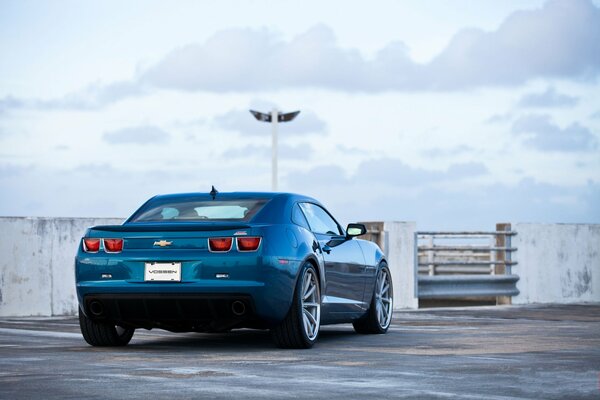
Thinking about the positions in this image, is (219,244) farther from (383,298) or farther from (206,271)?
(383,298)

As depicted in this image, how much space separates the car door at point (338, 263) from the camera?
450 inches

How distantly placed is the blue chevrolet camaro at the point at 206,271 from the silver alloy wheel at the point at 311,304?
1 centimetres

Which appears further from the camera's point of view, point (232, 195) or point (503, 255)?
point (503, 255)

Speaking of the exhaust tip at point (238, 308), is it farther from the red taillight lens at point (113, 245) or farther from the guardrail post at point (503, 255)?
the guardrail post at point (503, 255)

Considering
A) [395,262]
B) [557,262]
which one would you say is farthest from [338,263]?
[557,262]

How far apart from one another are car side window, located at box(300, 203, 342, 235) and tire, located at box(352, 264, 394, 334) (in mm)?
908

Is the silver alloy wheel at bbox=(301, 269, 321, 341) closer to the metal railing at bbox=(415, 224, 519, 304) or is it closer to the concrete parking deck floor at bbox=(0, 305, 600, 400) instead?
the concrete parking deck floor at bbox=(0, 305, 600, 400)

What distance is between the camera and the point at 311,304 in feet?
35.5

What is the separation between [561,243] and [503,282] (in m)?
1.67

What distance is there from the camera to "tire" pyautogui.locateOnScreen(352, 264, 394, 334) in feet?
41.8

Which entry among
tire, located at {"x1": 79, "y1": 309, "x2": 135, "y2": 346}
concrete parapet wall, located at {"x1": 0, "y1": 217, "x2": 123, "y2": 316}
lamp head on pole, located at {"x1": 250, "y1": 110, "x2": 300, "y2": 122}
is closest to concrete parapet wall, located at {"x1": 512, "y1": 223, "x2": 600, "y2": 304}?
concrete parapet wall, located at {"x1": 0, "y1": 217, "x2": 123, "y2": 316}

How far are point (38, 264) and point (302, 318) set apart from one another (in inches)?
282

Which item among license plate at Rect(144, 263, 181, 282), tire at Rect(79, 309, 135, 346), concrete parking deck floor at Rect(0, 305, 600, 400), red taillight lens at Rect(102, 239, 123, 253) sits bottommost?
concrete parking deck floor at Rect(0, 305, 600, 400)

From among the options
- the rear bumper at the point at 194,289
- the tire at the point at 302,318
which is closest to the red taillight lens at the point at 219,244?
the rear bumper at the point at 194,289
